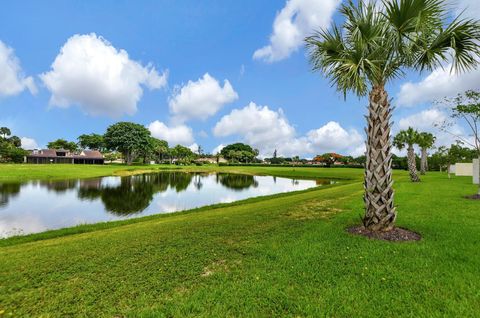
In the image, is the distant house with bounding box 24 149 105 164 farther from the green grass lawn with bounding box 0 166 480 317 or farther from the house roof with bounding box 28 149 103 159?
the green grass lawn with bounding box 0 166 480 317

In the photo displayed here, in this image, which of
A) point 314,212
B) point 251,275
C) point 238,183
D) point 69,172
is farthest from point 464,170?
point 69,172

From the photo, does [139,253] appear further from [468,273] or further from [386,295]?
[468,273]

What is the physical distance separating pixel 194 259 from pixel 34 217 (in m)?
14.4

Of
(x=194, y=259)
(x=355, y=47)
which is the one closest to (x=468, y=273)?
(x=194, y=259)

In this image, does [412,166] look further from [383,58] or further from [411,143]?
[383,58]

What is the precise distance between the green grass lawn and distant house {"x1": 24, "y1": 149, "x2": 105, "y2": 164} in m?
111

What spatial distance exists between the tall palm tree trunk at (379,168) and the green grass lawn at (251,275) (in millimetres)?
931

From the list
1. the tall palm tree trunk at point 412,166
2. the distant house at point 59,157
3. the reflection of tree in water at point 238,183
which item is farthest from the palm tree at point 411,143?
the distant house at point 59,157

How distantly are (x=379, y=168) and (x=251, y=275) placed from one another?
4.73 metres

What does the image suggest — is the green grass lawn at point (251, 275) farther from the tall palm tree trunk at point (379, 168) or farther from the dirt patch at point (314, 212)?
the dirt patch at point (314, 212)

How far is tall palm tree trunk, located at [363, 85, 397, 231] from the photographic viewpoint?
696cm

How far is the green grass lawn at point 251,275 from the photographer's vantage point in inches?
147

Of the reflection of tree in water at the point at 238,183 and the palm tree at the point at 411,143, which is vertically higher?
the palm tree at the point at 411,143

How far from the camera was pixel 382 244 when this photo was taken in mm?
6223
